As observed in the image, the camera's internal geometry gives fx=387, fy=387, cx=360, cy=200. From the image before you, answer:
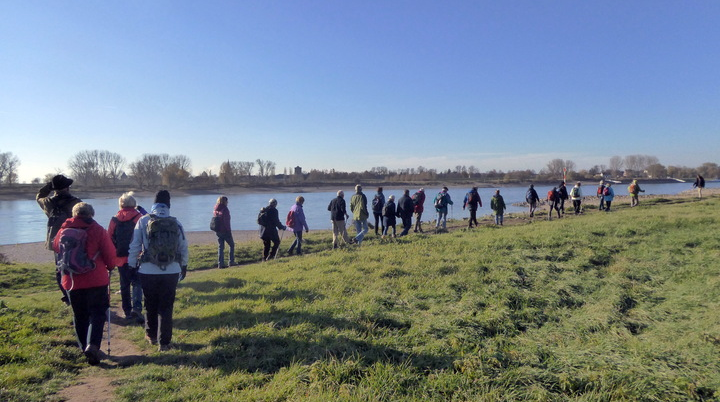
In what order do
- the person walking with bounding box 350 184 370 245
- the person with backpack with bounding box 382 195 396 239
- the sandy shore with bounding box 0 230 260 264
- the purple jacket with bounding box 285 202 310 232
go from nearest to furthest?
the purple jacket with bounding box 285 202 310 232 → the person walking with bounding box 350 184 370 245 → the person with backpack with bounding box 382 195 396 239 → the sandy shore with bounding box 0 230 260 264

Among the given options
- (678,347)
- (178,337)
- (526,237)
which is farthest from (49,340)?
(526,237)

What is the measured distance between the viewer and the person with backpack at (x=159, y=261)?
14.6 ft

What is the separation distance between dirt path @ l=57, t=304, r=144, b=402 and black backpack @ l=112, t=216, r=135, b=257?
113cm

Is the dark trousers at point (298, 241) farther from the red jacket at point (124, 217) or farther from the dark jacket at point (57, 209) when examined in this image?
the dark jacket at point (57, 209)

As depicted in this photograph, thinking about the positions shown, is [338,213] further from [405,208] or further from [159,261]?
[159,261]

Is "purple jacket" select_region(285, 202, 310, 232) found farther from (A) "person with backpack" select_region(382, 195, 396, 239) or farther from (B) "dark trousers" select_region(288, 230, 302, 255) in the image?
(A) "person with backpack" select_region(382, 195, 396, 239)

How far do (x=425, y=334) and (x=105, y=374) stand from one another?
3424 millimetres

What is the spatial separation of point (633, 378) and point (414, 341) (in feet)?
6.41

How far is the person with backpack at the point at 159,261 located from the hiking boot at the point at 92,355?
588 millimetres

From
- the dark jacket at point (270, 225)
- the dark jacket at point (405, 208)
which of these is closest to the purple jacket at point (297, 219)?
the dark jacket at point (270, 225)

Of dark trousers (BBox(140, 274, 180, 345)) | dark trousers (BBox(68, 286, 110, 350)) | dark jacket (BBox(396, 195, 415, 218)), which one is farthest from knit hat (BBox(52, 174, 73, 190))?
dark jacket (BBox(396, 195, 415, 218))

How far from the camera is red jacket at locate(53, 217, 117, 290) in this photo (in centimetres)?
424

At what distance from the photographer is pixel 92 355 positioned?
4.24m

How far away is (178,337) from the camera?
4.86m
